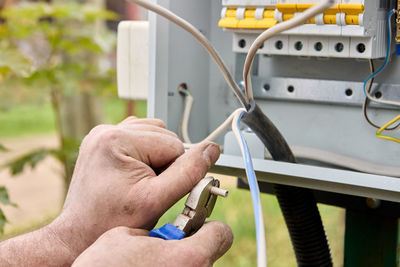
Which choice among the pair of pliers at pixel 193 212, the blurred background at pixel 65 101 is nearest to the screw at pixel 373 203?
the blurred background at pixel 65 101

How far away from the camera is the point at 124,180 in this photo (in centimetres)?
59

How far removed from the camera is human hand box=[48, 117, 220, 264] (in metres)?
0.58

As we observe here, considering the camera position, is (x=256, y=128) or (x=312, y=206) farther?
(x=312, y=206)

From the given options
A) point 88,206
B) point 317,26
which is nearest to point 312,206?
point 317,26

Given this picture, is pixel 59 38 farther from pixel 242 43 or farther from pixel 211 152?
pixel 211 152

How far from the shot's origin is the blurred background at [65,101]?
1.56 m

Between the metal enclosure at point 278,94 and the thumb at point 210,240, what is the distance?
143 millimetres

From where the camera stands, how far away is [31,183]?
14.7 feet

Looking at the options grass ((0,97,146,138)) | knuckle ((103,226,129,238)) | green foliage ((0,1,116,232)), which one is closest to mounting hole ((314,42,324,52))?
knuckle ((103,226,129,238))

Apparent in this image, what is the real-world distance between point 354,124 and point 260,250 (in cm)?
39

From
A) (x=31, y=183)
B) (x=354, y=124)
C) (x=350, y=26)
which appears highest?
(x=350, y=26)

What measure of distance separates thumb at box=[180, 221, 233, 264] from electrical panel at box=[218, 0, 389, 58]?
0.32 metres

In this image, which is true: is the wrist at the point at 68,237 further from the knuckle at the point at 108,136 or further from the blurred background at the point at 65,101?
the blurred background at the point at 65,101

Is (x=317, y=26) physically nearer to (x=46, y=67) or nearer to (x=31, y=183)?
(x=46, y=67)
